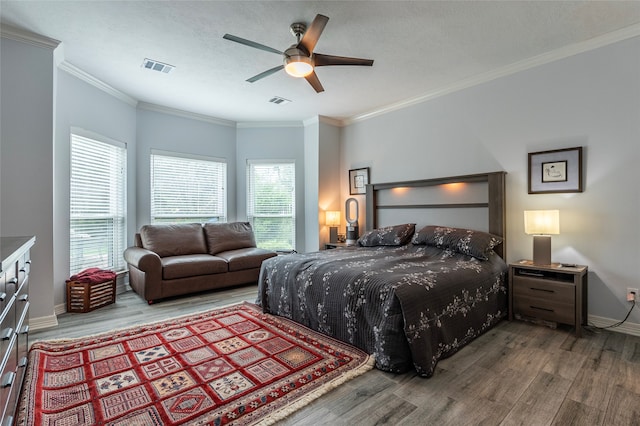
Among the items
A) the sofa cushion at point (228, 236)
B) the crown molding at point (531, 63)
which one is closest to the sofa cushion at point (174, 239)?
the sofa cushion at point (228, 236)

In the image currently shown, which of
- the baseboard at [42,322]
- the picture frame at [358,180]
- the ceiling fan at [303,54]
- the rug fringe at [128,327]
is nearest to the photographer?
the ceiling fan at [303,54]

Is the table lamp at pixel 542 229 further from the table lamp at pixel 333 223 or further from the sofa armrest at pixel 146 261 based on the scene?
the sofa armrest at pixel 146 261

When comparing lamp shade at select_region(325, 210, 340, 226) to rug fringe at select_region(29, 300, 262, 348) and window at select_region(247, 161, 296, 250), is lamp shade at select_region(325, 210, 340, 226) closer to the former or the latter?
window at select_region(247, 161, 296, 250)

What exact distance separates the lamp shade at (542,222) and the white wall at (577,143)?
32 cm

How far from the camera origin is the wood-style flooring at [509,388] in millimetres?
1709

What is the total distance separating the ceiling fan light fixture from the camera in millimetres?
2555

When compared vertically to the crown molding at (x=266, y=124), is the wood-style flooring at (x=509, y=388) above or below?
below

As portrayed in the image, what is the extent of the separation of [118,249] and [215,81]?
267cm

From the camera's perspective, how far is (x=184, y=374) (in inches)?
84.9

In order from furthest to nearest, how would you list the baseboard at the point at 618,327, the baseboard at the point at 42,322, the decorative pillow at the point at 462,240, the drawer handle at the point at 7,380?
1. the decorative pillow at the point at 462,240
2. the baseboard at the point at 42,322
3. the baseboard at the point at 618,327
4. the drawer handle at the point at 7,380

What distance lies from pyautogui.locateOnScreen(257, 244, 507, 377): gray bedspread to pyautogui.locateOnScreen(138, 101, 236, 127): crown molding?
3.21 m

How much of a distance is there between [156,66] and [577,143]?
175 inches

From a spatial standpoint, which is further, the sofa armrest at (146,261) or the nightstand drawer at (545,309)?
the sofa armrest at (146,261)

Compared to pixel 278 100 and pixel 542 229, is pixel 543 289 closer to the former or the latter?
pixel 542 229
